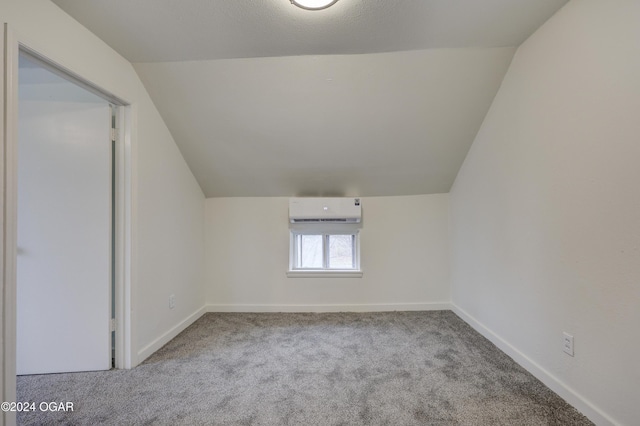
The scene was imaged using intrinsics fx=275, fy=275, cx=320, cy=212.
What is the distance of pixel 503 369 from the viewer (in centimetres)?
181

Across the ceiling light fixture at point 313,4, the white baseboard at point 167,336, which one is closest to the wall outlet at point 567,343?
the ceiling light fixture at point 313,4

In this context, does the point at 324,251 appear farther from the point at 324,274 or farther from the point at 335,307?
the point at 335,307

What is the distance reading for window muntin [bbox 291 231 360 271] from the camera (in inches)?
126

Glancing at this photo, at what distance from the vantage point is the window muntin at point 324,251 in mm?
3191

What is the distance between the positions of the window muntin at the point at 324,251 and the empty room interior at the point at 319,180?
0.47m

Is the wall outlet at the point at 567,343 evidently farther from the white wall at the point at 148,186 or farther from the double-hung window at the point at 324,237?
the white wall at the point at 148,186

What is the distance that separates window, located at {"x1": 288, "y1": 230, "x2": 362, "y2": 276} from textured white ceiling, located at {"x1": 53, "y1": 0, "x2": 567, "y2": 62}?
194cm

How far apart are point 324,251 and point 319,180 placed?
852mm

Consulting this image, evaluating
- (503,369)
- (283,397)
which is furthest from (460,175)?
(283,397)

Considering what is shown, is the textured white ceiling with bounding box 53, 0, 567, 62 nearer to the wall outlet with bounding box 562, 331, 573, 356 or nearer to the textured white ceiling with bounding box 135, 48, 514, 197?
the textured white ceiling with bounding box 135, 48, 514, 197

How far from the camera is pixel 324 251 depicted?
3197mm

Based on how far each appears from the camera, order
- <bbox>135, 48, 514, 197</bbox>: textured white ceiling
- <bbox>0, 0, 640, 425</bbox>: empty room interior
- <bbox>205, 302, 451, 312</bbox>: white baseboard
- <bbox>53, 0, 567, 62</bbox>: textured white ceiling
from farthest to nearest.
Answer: <bbox>205, 302, 451, 312</bbox>: white baseboard < <bbox>135, 48, 514, 197</bbox>: textured white ceiling < <bbox>53, 0, 567, 62</bbox>: textured white ceiling < <bbox>0, 0, 640, 425</bbox>: empty room interior

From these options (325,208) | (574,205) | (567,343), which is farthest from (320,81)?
(567,343)

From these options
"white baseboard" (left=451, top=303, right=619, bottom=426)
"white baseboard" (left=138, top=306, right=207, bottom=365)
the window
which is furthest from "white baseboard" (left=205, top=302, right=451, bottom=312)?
"white baseboard" (left=451, top=303, right=619, bottom=426)
